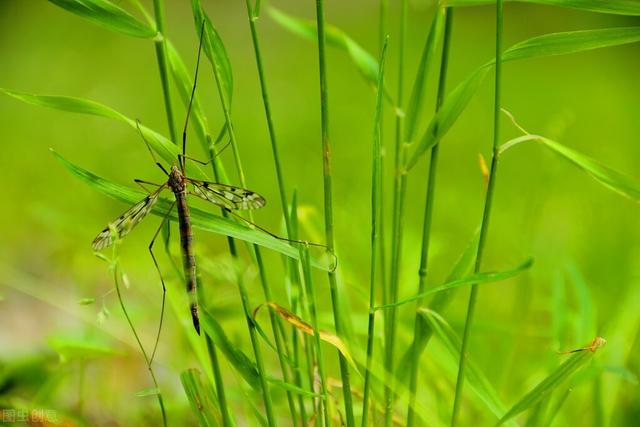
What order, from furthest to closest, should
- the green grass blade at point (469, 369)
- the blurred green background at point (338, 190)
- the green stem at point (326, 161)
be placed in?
the blurred green background at point (338, 190), the green grass blade at point (469, 369), the green stem at point (326, 161)

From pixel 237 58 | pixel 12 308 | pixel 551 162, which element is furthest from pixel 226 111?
pixel 237 58

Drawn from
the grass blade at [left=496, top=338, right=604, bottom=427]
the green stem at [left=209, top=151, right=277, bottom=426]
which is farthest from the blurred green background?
the grass blade at [left=496, top=338, right=604, bottom=427]

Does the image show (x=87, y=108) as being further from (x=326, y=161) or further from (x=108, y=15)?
(x=326, y=161)

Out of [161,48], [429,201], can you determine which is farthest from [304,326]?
[161,48]

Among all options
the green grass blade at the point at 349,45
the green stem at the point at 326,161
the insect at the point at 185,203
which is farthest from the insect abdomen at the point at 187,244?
the green grass blade at the point at 349,45

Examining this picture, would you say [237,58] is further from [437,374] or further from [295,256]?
[295,256]

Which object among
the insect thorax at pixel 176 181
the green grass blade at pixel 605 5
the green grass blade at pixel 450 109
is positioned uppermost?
the green grass blade at pixel 605 5

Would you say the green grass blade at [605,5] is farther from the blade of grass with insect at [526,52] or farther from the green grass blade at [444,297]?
the green grass blade at [444,297]
